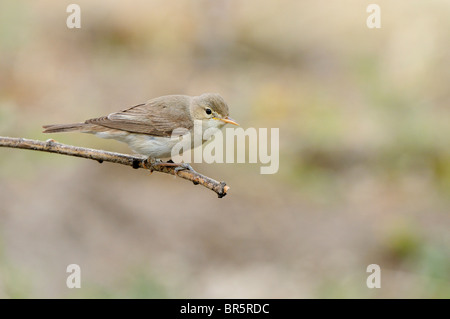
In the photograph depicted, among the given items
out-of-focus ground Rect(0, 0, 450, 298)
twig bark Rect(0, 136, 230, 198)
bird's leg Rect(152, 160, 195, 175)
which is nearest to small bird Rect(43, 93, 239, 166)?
bird's leg Rect(152, 160, 195, 175)

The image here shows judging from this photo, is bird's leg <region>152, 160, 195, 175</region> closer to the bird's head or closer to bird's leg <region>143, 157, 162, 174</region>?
bird's leg <region>143, 157, 162, 174</region>

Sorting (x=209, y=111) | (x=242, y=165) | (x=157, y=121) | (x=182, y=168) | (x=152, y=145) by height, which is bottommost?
(x=182, y=168)

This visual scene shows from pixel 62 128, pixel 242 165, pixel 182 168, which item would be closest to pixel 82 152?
pixel 62 128

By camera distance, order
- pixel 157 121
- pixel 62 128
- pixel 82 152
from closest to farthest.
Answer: pixel 82 152 < pixel 62 128 < pixel 157 121

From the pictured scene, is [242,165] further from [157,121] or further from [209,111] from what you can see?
[157,121]

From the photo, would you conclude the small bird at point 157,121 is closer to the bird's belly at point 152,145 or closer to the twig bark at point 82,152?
the bird's belly at point 152,145

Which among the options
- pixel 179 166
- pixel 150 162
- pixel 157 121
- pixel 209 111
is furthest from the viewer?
pixel 209 111
